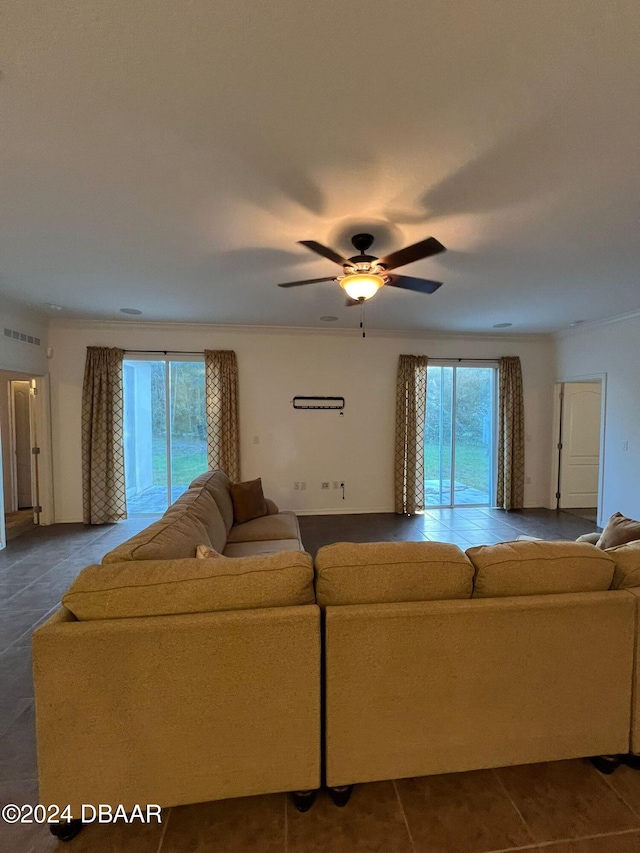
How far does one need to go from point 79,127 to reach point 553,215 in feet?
7.92

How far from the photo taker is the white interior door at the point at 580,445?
570 centimetres

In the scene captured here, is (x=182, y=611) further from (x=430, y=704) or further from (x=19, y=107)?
(x=19, y=107)

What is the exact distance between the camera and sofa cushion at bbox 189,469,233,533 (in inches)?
122

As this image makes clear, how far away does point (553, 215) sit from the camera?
6.88 feet

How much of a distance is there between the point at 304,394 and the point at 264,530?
2.52m

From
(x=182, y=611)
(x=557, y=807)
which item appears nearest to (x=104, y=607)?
(x=182, y=611)

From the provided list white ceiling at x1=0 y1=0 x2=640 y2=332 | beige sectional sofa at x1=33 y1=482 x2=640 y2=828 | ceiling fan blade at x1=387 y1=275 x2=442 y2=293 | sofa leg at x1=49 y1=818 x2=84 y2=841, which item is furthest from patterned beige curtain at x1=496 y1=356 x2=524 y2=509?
sofa leg at x1=49 y1=818 x2=84 y2=841

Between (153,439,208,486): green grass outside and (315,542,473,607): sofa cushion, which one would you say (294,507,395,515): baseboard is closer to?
(153,439,208,486): green grass outside

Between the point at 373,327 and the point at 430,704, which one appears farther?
the point at 373,327

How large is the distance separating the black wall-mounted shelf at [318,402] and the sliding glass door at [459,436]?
1.46 meters

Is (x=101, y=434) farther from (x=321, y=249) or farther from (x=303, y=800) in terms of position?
(x=303, y=800)

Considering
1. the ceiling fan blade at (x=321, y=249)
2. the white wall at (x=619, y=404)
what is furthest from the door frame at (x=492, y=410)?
the ceiling fan blade at (x=321, y=249)

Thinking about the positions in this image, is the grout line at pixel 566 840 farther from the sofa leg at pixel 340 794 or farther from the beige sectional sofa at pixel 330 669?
the sofa leg at pixel 340 794

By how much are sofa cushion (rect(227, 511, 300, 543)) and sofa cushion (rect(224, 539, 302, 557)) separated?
78mm
